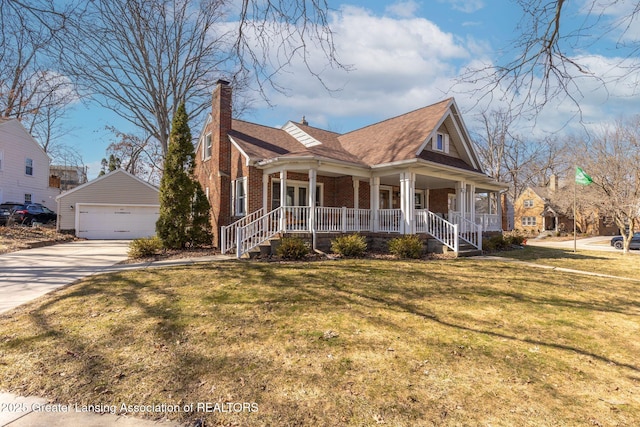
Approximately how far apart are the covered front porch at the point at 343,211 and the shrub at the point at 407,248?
3.86 feet

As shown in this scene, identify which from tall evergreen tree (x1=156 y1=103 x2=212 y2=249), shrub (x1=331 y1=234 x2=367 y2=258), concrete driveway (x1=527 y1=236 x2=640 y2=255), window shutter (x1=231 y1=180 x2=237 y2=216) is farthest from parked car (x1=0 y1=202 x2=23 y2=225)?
concrete driveway (x1=527 y1=236 x2=640 y2=255)

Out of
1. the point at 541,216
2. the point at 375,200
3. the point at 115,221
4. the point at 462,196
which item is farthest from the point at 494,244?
the point at 541,216

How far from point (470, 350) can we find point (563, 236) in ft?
129

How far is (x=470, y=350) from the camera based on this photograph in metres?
3.95

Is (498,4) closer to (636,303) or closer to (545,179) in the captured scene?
(636,303)

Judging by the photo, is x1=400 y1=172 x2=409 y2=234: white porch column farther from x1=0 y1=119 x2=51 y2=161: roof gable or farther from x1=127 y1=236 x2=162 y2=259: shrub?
x1=0 y1=119 x2=51 y2=161: roof gable

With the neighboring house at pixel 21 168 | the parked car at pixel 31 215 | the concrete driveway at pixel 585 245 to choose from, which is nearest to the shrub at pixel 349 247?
the concrete driveway at pixel 585 245

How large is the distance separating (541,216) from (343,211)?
38.3m

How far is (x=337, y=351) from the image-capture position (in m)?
3.86

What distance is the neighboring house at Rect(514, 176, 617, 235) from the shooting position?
39625mm

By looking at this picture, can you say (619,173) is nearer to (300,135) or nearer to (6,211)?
(300,135)

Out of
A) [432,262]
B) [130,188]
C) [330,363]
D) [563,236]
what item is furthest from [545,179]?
[330,363]

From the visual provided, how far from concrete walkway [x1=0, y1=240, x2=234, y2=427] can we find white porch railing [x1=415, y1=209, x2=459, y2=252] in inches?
300

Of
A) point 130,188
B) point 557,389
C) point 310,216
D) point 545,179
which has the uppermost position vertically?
point 545,179
